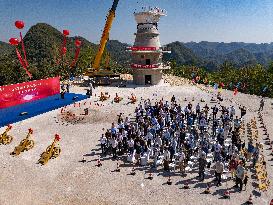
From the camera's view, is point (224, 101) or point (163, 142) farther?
point (224, 101)

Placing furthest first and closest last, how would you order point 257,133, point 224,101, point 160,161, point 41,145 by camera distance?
point 224,101, point 257,133, point 41,145, point 160,161

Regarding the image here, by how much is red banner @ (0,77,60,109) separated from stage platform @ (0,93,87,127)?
54 centimetres

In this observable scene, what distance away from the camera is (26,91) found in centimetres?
3659

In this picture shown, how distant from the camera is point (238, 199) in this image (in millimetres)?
16547

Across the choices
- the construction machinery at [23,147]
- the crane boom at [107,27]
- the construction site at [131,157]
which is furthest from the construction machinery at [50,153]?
the crane boom at [107,27]

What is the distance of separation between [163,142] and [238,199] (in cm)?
740

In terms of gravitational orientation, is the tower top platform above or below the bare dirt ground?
above

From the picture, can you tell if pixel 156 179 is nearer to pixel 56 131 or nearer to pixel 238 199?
pixel 238 199

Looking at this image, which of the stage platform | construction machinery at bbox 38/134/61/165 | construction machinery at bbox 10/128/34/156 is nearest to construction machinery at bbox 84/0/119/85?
the stage platform

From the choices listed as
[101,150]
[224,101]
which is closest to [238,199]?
[101,150]

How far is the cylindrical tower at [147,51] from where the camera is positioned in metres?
50.5

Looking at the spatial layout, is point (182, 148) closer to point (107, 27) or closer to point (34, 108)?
point (34, 108)

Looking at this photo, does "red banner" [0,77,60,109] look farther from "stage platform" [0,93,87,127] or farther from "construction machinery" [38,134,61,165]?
"construction machinery" [38,134,61,165]

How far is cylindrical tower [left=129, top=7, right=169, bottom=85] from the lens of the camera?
5050cm
